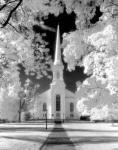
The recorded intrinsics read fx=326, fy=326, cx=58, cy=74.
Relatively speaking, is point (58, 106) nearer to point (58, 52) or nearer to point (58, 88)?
point (58, 88)

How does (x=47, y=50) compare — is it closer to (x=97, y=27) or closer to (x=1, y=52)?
(x=1, y=52)

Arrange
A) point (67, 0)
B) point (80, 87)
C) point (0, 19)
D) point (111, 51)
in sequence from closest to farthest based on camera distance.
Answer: point (67, 0), point (111, 51), point (80, 87), point (0, 19)

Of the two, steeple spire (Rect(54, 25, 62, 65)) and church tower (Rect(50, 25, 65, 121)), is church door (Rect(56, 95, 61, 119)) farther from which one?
steeple spire (Rect(54, 25, 62, 65))

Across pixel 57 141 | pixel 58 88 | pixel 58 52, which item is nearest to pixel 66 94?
pixel 58 88

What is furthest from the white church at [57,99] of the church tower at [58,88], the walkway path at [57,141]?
the walkway path at [57,141]

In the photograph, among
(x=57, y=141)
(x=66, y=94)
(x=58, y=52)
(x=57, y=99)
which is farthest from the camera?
(x=66, y=94)

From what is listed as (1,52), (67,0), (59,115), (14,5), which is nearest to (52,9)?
(67,0)

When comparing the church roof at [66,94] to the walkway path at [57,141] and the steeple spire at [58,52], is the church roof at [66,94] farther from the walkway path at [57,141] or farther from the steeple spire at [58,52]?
the walkway path at [57,141]

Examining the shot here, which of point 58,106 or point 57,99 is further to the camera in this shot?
point 57,99

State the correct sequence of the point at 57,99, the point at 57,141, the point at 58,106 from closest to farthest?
the point at 57,141 < the point at 58,106 < the point at 57,99

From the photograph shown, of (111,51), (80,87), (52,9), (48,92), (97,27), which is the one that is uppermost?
(48,92)

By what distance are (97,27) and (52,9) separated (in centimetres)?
190

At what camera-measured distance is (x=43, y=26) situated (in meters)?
15.4

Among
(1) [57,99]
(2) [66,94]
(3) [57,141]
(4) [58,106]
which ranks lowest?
(3) [57,141]
